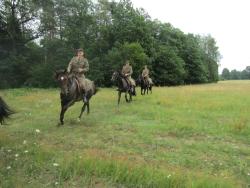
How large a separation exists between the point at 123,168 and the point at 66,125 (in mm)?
5634

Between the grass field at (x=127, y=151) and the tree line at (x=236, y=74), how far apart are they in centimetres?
11677

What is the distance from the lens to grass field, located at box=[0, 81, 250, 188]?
18.7ft

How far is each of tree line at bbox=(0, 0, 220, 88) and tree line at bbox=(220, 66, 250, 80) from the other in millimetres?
81944

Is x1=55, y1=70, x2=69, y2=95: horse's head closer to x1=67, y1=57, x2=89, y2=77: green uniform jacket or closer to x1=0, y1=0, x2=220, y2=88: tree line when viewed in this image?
x1=67, y1=57, x2=89, y2=77: green uniform jacket

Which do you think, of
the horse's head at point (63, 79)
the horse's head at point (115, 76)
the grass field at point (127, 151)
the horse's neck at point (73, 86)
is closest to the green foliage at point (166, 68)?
the horse's head at point (115, 76)

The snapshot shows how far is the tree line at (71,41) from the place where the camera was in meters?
36.7

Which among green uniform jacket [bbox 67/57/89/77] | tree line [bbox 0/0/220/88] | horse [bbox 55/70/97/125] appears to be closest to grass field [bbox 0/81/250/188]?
horse [bbox 55/70/97/125]

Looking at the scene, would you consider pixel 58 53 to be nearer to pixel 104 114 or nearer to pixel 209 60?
pixel 104 114

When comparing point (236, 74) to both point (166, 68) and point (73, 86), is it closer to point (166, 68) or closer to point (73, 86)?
point (166, 68)

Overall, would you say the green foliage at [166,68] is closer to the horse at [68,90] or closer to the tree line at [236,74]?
the horse at [68,90]

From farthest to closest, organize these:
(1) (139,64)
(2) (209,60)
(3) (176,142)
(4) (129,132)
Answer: (2) (209,60), (1) (139,64), (4) (129,132), (3) (176,142)

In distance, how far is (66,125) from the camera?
11.2 m

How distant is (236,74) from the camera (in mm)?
126062

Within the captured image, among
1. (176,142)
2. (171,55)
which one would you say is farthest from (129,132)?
(171,55)
